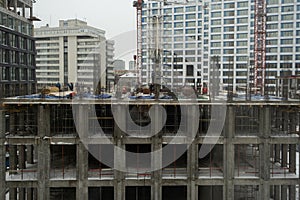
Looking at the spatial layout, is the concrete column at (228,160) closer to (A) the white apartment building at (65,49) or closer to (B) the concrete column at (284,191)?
(B) the concrete column at (284,191)

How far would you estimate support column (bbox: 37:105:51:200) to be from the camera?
20344 mm

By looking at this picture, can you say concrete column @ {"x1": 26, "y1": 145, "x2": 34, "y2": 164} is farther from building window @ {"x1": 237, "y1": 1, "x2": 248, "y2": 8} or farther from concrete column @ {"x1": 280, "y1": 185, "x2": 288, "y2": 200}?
building window @ {"x1": 237, "y1": 1, "x2": 248, "y2": 8}

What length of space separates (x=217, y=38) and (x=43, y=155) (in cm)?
5078

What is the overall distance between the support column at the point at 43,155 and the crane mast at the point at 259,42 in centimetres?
4022

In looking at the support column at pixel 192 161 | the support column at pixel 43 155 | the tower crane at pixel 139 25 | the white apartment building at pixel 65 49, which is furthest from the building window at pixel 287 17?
the support column at pixel 43 155

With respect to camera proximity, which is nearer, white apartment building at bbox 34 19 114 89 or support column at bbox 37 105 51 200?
support column at bbox 37 105 51 200

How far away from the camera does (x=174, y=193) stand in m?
23.8

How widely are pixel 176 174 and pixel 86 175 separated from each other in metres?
5.33

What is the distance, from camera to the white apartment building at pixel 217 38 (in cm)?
6031

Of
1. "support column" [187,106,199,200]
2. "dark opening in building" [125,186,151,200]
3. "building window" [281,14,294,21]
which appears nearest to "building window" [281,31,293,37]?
"building window" [281,14,294,21]

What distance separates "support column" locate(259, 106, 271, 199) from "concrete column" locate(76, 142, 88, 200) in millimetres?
10188

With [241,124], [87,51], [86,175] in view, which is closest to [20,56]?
[86,175]

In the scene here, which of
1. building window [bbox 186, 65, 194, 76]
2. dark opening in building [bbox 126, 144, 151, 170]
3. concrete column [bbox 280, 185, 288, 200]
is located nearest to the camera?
dark opening in building [bbox 126, 144, 151, 170]

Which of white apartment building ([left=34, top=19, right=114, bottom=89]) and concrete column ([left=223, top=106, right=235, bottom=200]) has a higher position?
white apartment building ([left=34, top=19, right=114, bottom=89])
